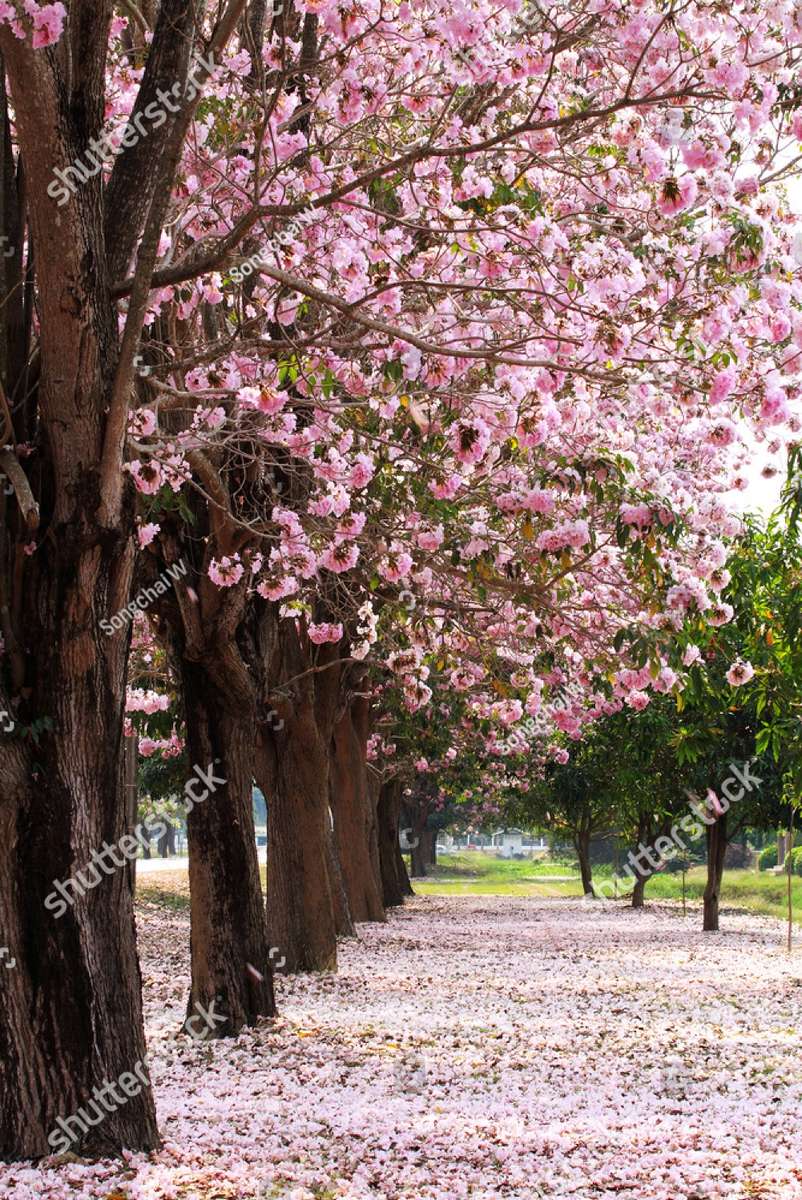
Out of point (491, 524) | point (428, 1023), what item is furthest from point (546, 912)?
point (491, 524)

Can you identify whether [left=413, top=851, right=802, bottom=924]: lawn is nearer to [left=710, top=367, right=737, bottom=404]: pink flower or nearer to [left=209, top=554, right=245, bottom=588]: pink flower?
[left=209, top=554, right=245, bottom=588]: pink flower

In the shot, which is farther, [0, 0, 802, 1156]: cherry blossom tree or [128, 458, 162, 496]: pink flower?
[128, 458, 162, 496]: pink flower

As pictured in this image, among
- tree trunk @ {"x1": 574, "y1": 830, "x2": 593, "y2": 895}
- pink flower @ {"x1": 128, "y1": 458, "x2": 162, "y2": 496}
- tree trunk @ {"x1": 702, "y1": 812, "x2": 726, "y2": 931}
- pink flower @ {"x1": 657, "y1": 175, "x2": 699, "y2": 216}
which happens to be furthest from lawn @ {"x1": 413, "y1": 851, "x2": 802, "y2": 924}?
pink flower @ {"x1": 657, "y1": 175, "x2": 699, "y2": 216}

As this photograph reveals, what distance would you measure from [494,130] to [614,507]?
2.46 metres

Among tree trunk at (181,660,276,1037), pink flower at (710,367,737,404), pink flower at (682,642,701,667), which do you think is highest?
pink flower at (710,367,737,404)

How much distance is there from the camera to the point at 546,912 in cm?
3150

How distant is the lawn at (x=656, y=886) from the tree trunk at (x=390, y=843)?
990 cm

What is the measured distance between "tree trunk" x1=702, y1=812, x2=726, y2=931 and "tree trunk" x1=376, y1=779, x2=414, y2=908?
349 inches

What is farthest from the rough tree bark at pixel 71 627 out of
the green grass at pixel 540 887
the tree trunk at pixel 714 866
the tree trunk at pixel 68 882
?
the green grass at pixel 540 887

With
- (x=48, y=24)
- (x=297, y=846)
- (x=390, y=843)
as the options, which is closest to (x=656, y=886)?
(x=390, y=843)

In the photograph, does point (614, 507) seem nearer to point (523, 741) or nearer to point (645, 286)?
point (645, 286)

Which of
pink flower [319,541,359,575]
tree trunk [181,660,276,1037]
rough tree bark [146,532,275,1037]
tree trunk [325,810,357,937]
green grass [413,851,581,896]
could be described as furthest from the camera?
green grass [413,851,581,896]

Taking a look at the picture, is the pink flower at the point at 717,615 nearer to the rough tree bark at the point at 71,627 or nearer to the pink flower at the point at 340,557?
the pink flower at the point at 340,557

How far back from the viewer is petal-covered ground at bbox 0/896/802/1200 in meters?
5.84
